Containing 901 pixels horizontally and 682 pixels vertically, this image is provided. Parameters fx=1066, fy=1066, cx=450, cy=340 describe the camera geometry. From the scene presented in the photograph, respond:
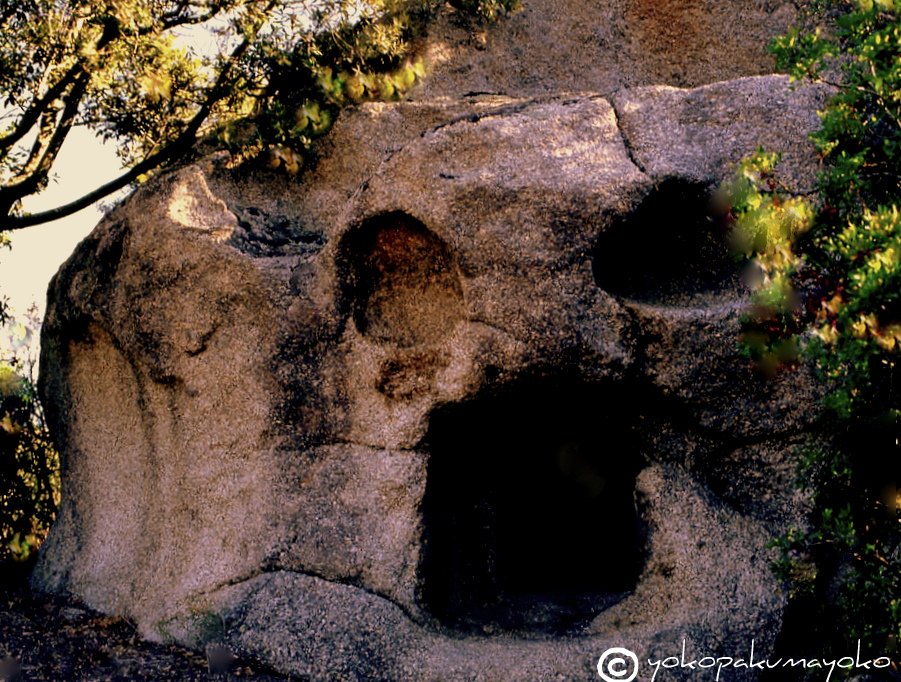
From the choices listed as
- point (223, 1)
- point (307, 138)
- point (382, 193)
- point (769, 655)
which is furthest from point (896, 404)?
point (223, 1)

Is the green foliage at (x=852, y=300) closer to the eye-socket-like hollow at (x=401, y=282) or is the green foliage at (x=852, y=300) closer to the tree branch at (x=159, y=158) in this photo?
the eye-socket-like hollow at (x=401, y=282)

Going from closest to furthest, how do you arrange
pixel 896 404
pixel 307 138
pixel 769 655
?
pixel 896 404, pixel 769 655, pixel 307 138

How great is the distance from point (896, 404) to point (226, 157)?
15.1 ft

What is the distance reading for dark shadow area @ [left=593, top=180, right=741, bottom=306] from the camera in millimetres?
5801

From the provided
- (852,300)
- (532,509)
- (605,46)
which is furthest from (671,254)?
(605,46)

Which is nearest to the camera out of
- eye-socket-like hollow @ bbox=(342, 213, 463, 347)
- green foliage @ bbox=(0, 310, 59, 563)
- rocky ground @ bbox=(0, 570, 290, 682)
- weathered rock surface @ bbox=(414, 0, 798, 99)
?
rocky ground @ bbox=(0, 570, 290, 682)

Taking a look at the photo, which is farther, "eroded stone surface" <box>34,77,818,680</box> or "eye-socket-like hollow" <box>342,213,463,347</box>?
"eye-socket-like hollow" <box>342,213,463,347</box>

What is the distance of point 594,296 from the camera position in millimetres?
5508

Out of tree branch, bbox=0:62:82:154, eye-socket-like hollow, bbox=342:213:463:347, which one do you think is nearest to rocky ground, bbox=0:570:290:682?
eye-socket-like hollow, bbox=342:213:463:347

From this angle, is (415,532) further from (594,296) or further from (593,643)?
(594,296)

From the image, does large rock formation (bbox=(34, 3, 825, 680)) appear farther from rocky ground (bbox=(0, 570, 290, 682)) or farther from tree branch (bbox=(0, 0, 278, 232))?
tree branch (bbox=(0, 0, 278, 232))

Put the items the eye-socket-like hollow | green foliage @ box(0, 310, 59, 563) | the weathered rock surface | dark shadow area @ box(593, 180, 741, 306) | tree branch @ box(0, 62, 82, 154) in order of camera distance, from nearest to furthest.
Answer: dark shadow area @ box(593, 180, 741, 306), the eye-socket-like hollow, tree branch @ box(0, 62, 82, 154), the weathered rock surface, green foliage @ box(0, 310, 59, 563)

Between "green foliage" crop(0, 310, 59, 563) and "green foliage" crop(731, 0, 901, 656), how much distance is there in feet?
21.2

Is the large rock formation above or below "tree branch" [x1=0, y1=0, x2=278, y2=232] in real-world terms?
below
